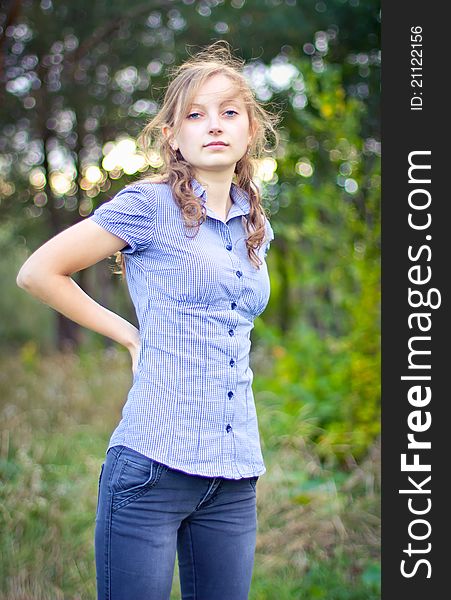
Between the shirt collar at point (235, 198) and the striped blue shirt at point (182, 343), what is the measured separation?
69 millimetres

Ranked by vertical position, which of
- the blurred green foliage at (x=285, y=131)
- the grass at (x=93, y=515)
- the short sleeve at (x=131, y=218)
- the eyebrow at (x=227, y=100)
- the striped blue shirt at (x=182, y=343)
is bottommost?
the grass at (x=93, y=515)

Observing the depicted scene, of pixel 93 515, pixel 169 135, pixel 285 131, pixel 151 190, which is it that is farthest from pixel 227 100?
pixel 285 131

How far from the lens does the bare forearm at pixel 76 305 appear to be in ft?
5.71

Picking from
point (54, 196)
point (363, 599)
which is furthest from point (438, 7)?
point (54, 196)

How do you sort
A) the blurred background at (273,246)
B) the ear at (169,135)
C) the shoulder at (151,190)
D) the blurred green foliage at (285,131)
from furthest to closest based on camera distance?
the blurred green foliage at (285,131) < the blurred background at (273,246) < the ear at (169,135) < the shoulder at (151,190)

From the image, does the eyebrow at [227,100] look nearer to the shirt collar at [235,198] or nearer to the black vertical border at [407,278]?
the shirt collar at [235,198]

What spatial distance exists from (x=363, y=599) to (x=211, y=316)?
2164 mm

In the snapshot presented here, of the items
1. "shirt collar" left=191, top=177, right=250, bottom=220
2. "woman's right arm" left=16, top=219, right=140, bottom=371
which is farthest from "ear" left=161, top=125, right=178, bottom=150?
"woman's right arm" left=16, top=219, right=140, bottom=371

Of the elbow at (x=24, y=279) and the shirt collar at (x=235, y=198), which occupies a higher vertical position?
the shirt collar at (x=235, y=198)

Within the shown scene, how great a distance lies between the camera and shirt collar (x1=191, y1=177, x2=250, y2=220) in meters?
1.79

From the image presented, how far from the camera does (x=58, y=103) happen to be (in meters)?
6.71

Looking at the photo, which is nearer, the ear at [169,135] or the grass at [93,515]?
the ear at [169,135]

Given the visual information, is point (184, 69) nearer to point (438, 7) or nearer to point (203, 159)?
point (203, 159)

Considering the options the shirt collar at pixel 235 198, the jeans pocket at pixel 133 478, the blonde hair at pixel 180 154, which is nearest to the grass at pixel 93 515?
the jeans pocket at pixel 133 478
